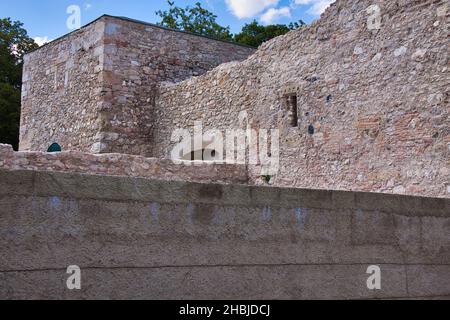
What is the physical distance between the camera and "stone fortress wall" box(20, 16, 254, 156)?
45.8 ft

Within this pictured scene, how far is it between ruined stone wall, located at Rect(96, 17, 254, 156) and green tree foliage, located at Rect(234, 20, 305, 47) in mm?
15931

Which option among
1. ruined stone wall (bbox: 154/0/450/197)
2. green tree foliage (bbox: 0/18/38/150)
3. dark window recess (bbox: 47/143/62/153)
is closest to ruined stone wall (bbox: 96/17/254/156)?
dark window recess (bbox: 47/143/62/153)

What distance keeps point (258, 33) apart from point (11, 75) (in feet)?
41.1

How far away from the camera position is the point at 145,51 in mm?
14594

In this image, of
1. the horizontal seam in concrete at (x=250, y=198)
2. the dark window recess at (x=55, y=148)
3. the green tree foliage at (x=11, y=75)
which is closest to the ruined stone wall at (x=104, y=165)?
the horizontal seam in concrete at (x=250, y=198)

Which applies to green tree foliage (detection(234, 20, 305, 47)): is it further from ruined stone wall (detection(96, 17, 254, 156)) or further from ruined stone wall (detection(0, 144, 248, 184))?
ruined stone wall (detection(0, 144, 248, 184))

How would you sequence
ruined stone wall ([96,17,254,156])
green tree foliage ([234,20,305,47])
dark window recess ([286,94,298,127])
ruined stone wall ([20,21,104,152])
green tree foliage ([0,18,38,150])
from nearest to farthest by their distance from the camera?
dark window recess ([286,94,298,127]), ruined stone wall ([96,17,254,156]), ruined stone wall ([20,21,104,152]), green tree foliage ([0,18,38,150]), green tree foliage ([234,20,305,47])

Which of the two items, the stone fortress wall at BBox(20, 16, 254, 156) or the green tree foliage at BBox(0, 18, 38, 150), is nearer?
the stone fortress wall at BBox(20, 16, 254, 156)

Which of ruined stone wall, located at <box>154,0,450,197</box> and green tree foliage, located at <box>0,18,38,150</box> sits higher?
green tree foliage, located at <box>0,18,38,150</box>

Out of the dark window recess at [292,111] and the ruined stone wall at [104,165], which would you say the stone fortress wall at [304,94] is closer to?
the dark window recess at [292,111]

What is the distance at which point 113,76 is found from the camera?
14.0 m

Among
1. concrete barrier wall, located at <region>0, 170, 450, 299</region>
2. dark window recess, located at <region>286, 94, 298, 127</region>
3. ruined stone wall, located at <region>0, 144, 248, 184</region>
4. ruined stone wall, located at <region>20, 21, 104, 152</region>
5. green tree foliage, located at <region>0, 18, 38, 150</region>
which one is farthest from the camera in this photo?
green tree foliage, located at <region>0, 18, 38, 150</region>

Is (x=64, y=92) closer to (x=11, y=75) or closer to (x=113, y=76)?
(x=113, y=76)

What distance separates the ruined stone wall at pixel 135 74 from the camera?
13.9 meters
